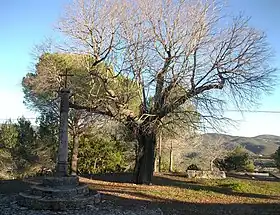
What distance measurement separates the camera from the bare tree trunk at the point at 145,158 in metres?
13.9

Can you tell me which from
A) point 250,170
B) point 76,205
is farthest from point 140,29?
point 250,170

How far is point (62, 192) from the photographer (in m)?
8.98

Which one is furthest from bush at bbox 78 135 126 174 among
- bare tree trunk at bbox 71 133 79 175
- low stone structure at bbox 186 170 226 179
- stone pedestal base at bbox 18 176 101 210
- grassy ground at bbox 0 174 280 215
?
stone pedestal base at bbox 18 176 101 210

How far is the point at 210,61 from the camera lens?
42.2 ft

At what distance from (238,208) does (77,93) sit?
8425 mm

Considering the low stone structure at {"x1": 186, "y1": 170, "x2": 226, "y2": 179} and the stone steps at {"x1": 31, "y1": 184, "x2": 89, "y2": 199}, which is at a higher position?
the low stone structure at {"x1": 186, "y1": 170, "x2": 226, "y2": 179}

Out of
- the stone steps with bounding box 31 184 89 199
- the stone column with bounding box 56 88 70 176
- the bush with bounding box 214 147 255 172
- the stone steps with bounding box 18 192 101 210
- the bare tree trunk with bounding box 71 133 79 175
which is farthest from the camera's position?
the bush with bounding box 214 147 255 172

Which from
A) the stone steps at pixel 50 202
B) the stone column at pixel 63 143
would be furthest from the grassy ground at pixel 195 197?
the stone column at pixel 63 143

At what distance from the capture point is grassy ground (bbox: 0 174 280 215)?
9664 mm

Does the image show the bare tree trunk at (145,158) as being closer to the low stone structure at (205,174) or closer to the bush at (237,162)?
the low stone structure at (205,174)

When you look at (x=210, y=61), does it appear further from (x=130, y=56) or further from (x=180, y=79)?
(x=130, y=56)

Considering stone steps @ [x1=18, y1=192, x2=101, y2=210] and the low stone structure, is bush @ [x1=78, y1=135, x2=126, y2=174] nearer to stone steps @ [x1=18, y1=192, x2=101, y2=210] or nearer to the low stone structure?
the low stone structure

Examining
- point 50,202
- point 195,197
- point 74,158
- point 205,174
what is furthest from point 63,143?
Result: point 74,158

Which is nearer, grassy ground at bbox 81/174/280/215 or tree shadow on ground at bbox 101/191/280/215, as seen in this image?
tree shadow on ground at bbox 101/191/280/215
